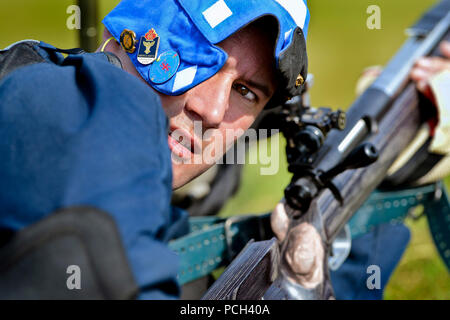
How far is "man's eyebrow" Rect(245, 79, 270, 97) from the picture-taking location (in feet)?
3.47

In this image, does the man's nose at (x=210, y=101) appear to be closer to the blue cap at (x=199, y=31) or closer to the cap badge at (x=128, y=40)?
the blue cap at (x=199, y=31)

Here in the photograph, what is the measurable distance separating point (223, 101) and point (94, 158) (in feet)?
1.45

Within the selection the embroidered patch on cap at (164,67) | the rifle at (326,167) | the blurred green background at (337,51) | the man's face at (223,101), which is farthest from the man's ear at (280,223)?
the blurred green background at (337,51)

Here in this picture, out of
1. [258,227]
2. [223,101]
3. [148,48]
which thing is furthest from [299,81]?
[258,227]

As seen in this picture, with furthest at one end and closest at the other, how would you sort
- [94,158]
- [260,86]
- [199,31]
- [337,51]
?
[337,51], [260,86], [199,31], [94,158]

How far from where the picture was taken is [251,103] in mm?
1108

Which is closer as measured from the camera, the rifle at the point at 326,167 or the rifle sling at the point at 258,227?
the rifle at the point at 326,167

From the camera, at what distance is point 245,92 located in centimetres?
108

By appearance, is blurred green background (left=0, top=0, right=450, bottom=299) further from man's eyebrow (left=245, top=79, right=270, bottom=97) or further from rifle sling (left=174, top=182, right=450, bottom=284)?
man's eyebrow (left=245, top=79, right=270, bottom=97)

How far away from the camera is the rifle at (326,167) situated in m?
1.04

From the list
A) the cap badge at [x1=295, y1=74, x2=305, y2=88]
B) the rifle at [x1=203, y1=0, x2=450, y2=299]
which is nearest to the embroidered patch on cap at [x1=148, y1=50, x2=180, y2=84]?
the cap badge at [x1=295, y1=74, x2=305, y2=88]

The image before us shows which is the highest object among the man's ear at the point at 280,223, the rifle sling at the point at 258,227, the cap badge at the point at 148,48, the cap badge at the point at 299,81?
the cap badge at the point at 148,48

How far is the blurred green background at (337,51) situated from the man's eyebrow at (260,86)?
4.04 feet

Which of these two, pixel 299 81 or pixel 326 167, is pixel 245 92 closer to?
pixel 299 81
